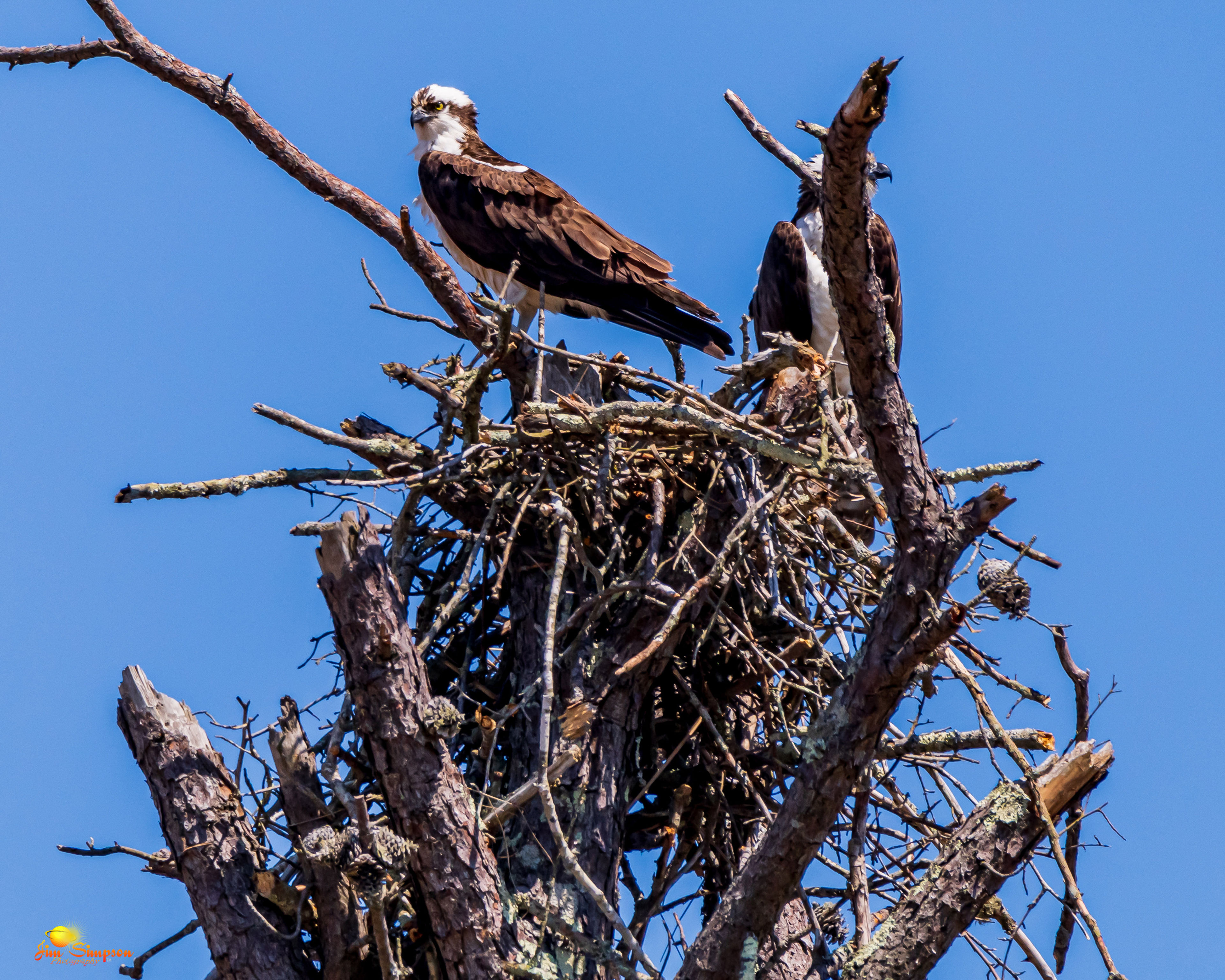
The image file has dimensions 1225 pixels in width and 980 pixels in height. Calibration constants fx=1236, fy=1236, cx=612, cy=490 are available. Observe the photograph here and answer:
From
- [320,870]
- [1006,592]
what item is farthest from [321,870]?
[1006,592]

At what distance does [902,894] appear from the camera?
443 cm

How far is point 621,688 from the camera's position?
443 cm

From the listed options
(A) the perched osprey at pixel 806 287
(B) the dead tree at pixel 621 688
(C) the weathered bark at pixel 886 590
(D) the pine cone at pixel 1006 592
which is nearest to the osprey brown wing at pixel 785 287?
(A) the perched osprey at pixel 806 287

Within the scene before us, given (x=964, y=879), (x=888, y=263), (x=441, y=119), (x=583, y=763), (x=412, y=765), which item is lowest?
(x=964, y=879)

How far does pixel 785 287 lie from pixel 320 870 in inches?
166

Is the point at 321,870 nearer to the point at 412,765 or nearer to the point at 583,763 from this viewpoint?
the point at 412,765

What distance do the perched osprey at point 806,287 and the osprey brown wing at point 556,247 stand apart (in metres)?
0.66

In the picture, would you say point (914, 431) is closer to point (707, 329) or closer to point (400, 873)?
point (400, 873)

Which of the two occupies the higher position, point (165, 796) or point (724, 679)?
point (724, 679)

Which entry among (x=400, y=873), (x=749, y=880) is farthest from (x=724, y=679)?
(x=400, y=873)

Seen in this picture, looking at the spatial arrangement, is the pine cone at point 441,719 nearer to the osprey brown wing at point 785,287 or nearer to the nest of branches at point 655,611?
the nest of branches at point 655,611

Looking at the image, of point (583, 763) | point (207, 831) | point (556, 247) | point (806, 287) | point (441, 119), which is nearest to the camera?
point (207, 831)

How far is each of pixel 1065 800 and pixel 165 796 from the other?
2.71 meters

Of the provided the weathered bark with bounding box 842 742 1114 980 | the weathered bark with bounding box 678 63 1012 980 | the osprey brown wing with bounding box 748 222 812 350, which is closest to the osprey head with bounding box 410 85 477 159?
the osprey brown wing with bounding box 748 222 812 350
